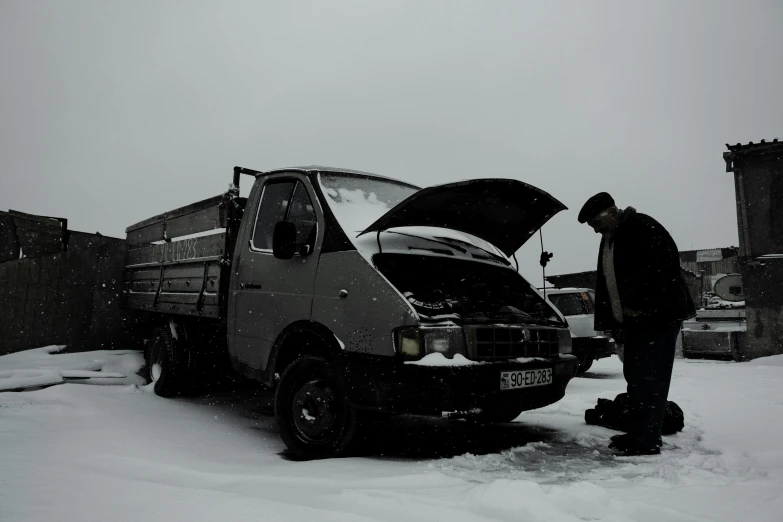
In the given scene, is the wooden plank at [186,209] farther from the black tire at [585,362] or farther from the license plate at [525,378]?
the black tire at [585,362]

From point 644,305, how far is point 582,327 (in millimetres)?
5756

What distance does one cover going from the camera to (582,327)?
29.1 feet

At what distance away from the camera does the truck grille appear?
317 cm

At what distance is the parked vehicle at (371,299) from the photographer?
3.04 m

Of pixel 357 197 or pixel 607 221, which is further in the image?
pixel 357 197

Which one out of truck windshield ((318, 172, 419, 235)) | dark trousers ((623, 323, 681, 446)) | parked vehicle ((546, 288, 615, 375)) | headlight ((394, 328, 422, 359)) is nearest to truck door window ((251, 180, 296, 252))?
truck windshield ((318, 172, 419, 235))

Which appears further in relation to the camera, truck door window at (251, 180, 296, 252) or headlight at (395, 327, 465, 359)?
truck door window at (251, 180, 296, 252)

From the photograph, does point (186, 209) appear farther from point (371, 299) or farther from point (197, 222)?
point (371, 299)

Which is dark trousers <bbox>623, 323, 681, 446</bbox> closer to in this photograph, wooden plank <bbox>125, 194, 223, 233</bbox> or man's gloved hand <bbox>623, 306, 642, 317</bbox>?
man's gloved hand <bbox>623, 306, 642, 317</bbox>

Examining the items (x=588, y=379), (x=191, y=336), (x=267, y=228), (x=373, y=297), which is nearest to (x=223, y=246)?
(x=267, y=228)

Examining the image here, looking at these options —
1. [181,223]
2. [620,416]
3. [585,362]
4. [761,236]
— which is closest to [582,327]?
[585,362]

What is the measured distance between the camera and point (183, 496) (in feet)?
7.52

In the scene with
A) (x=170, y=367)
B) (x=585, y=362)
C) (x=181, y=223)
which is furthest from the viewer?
(x=585, y=362)

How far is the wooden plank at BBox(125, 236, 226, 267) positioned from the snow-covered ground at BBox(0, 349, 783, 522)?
5.01ft
